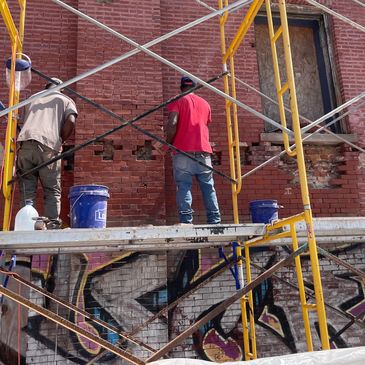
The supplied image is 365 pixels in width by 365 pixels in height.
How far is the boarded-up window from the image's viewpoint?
655cm

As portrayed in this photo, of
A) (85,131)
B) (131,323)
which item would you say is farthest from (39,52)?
(131,323)

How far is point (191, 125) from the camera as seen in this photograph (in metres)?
4.61

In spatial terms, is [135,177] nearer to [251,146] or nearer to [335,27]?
[251,146]

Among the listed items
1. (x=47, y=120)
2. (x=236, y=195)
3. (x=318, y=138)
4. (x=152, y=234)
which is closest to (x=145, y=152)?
(x=47, y=120)

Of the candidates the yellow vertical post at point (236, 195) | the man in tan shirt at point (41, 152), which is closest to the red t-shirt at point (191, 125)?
the yellow vertical post at point (236, 195)

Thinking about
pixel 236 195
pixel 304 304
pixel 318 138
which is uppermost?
pixel 318 138

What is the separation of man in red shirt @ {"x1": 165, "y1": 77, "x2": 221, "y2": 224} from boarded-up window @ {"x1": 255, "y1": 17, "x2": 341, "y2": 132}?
2122 mm

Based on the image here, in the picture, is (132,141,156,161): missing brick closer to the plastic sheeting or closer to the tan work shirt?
the tan work shirt

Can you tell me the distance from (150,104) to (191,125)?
134cm

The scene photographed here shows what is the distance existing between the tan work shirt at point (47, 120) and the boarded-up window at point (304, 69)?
125 inches

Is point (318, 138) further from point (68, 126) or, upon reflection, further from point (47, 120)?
point (47, 120)

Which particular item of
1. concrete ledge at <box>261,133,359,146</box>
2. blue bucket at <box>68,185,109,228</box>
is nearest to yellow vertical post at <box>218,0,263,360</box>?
concrete ledge at <box>261,133,359,146</box>

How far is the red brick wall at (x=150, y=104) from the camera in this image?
17.8 ft

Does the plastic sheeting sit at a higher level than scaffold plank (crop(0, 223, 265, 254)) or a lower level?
lower
